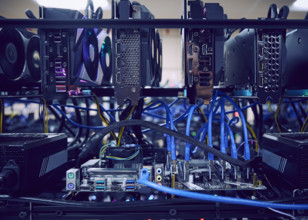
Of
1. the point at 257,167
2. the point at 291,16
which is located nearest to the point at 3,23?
the point at 257,167

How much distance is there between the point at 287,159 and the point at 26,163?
83 cm

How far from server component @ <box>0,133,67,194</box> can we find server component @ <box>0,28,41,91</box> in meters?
0.27

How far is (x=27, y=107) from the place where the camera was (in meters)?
3.02

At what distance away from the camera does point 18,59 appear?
Answer: 39.5 inches

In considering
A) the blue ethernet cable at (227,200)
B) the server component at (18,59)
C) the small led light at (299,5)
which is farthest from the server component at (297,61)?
the small led light at (299,5)

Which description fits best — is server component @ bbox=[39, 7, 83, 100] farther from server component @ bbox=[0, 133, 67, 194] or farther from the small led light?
the small led light

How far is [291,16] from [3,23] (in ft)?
18.5

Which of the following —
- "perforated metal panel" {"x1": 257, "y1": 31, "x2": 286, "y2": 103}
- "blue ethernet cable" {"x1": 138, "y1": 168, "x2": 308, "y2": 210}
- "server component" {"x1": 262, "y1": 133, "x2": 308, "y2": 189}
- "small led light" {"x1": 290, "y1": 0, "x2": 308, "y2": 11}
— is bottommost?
"blue ethernet cable" {"x1": 138, "y1": 168, "x2": 308, "y2": 210}

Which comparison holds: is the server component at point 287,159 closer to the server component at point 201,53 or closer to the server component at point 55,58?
the server component at point 201,53

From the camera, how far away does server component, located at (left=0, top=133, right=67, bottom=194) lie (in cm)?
67

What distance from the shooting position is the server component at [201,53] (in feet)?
2.40

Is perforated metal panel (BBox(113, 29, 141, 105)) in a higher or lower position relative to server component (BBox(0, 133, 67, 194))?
higher

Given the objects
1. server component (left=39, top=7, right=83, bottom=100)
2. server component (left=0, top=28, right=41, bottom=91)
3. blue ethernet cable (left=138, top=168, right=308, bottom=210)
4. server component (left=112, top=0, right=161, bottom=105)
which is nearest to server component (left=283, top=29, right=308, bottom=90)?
blue ethernet cable (left=138, top=168, right=308, bottom=210)

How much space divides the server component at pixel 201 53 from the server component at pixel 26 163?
55cm
